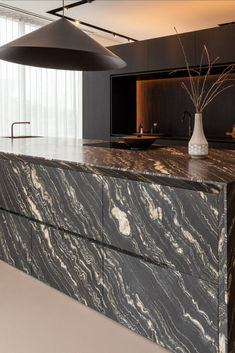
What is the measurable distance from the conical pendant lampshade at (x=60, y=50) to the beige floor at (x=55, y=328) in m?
1.41

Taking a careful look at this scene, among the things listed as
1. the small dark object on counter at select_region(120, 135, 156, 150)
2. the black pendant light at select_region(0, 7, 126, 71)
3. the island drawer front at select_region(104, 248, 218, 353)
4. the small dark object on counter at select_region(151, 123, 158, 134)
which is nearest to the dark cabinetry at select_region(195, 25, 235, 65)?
the small dark object on counter at select_region(151, 123, 158, 134)

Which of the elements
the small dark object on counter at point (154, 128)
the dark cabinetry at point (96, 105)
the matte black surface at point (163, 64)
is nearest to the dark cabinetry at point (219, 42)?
the matte black surface at point (163, 64)

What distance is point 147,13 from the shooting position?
15.1 feet

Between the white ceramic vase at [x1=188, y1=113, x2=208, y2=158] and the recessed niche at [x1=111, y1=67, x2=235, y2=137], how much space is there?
2956 mm

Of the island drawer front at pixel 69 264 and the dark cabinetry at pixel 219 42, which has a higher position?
the dark cabinetry at pixel 219 42

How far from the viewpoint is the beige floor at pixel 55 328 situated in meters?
1.56

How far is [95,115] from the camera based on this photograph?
5543 mm

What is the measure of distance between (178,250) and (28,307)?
2.75 feet

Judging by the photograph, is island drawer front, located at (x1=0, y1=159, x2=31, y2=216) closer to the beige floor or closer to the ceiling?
the beige floor

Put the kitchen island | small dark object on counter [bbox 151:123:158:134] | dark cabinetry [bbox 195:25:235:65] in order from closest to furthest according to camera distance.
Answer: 1. the kitchen island
2. dark cabinetry [bbox 195:25:235:65]
3. small dark object on counter [bbox 151:123:158:134]

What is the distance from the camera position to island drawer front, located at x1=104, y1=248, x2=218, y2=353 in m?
1.52

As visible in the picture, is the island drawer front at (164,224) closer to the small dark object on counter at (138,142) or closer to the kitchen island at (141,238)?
the kitchen island at (141,238)

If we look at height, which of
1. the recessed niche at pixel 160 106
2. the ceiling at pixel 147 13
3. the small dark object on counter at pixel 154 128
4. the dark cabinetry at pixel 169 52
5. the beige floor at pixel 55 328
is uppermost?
the ceiling at pixel 147 13

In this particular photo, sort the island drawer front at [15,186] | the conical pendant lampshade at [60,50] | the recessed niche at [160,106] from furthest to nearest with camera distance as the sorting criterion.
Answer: the recessed niche at [160,106] → the island drawer front at [15,186] → the conical pendant lampshade at [60,50]
